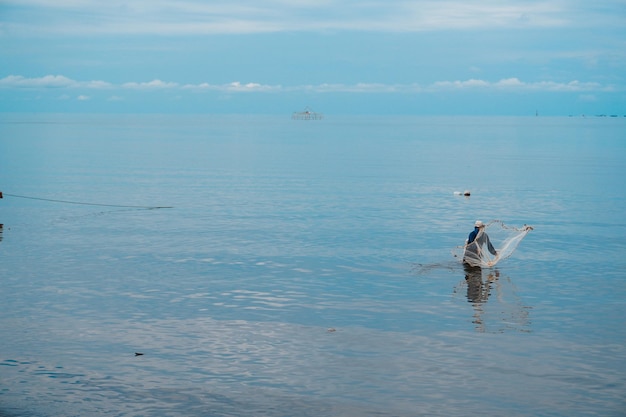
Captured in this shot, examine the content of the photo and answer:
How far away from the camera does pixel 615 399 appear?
23609 millimetres

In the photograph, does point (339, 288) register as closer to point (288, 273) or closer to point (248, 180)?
point (288, 273)

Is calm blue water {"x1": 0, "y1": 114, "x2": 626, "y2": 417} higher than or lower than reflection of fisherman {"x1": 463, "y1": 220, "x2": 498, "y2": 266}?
lower

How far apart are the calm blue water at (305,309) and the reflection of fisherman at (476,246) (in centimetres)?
118

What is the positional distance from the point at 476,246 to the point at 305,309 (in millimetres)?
11502

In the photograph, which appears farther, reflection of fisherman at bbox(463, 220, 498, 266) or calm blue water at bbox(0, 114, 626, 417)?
reflection of fisherman at bbox(463, 220, 498, 266)

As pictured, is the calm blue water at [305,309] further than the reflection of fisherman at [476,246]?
No

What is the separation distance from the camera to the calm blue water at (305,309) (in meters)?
24.0

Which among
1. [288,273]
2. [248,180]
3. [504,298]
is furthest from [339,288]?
[248,180]

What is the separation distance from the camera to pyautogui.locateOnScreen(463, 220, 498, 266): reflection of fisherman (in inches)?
1633

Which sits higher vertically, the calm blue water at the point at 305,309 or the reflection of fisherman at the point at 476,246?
the reflection of fisherman at the point at 476,246

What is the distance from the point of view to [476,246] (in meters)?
41.7

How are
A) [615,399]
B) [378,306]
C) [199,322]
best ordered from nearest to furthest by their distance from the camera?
[615,399] < [199,322] < [378,306]

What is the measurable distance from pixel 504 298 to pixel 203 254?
18.3 meters

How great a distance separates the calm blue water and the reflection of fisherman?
3.88ft
